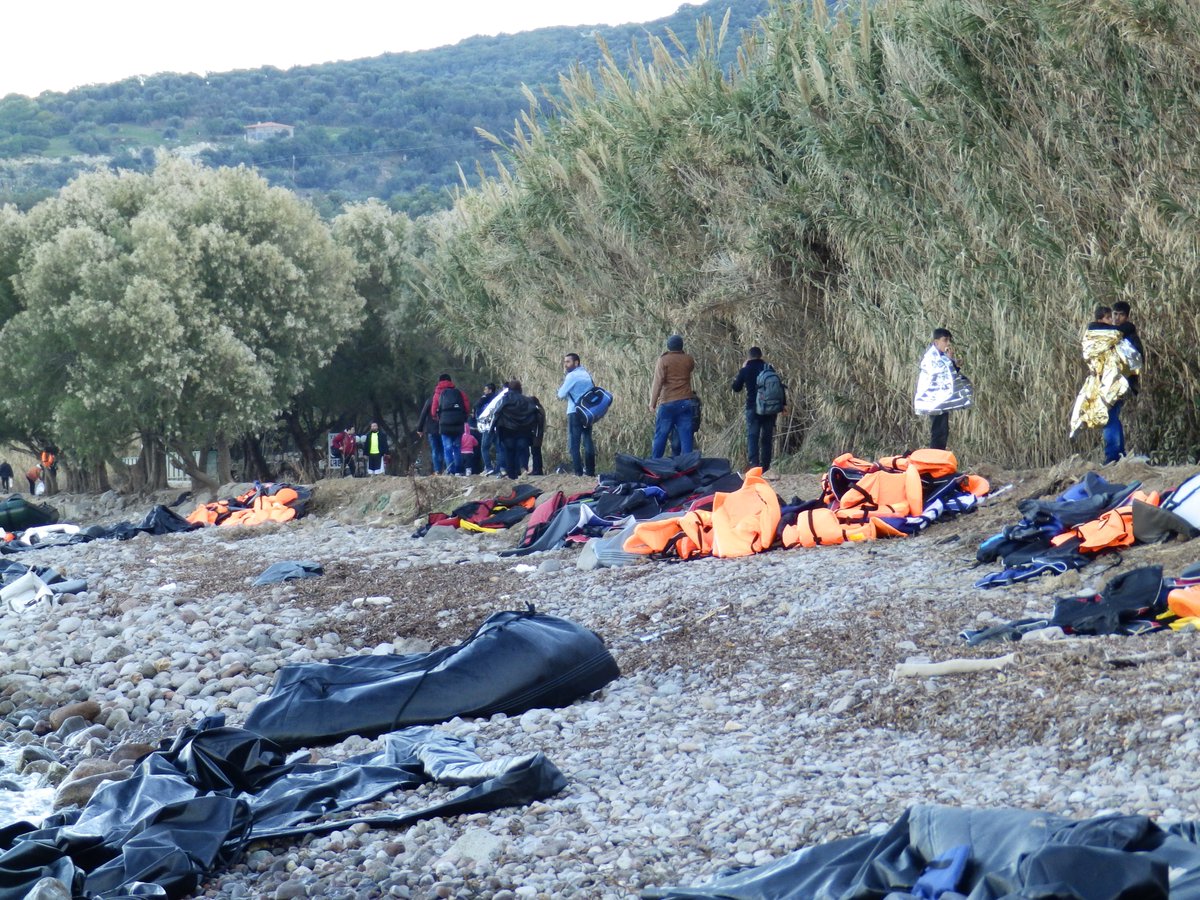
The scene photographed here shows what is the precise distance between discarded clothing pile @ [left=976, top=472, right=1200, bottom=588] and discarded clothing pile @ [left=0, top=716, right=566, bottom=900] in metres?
4.20

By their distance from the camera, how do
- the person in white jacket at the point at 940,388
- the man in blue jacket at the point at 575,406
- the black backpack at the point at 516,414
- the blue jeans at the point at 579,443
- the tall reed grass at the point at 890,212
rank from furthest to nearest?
the black backpack at the point at 516,414 → the blue jeans at the point at 579,443 → the man in blue jacket at the point at 575,406 → the person in white jacket at the point at 940,388 → the tall reed grass at the point at 890,212

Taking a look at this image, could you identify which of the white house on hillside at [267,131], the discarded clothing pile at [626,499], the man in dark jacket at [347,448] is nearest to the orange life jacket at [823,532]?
the discarded clothing pile at [626,499]

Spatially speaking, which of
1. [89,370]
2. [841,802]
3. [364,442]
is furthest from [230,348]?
[841,802]

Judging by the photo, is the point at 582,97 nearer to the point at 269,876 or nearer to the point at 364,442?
the point at 364,442

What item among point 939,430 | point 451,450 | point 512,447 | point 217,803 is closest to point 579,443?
point 512,447

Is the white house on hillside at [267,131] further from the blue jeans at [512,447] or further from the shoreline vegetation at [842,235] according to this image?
the blue jeans at [512,447]

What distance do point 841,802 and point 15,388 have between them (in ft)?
88.7

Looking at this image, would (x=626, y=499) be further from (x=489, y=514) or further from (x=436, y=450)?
(x=436, y=450)

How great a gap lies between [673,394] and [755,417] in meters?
1.10

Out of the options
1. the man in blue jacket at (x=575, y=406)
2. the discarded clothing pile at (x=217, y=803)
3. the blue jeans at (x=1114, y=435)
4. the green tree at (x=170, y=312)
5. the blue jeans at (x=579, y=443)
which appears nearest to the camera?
the discarded clothing pile at (x=217, y=803)

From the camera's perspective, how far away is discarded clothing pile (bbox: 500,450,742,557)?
1277 cm

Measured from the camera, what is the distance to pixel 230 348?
25.9 meters

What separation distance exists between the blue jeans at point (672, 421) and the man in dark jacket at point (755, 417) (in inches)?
30.4

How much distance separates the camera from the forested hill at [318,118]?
102312 millimetres
